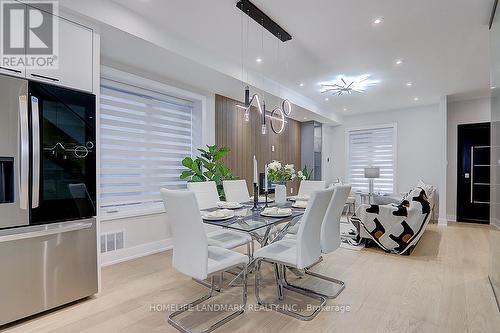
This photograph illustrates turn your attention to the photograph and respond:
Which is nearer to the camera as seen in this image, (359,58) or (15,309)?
A: (15,309)

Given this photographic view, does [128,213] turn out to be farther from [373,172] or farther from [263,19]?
[373,172]

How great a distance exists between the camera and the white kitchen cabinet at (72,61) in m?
2.30

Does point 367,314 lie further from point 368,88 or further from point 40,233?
point 368,88

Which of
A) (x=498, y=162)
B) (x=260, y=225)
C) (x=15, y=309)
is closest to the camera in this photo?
(x=15, y=309)

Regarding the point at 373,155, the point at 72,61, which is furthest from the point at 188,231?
the point at 373,155

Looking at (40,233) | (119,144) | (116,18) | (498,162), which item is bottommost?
(40,233)

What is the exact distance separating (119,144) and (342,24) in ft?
10.6

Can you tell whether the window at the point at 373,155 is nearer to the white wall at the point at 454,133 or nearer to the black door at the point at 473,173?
the white wall at the point at 454,133

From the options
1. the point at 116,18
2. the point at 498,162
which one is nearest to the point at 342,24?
the point at 498,162

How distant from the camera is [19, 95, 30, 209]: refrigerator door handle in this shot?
2.09 m

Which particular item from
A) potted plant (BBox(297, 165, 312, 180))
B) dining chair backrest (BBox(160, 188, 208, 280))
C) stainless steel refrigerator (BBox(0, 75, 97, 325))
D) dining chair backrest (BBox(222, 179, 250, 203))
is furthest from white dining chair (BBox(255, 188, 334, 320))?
stainless steel refrigerator (BBox(0, 75, 97, 325))

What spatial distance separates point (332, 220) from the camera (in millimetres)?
2666

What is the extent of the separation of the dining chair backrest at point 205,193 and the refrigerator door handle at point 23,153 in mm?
1526

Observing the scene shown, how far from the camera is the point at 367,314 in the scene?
228 centimetres
